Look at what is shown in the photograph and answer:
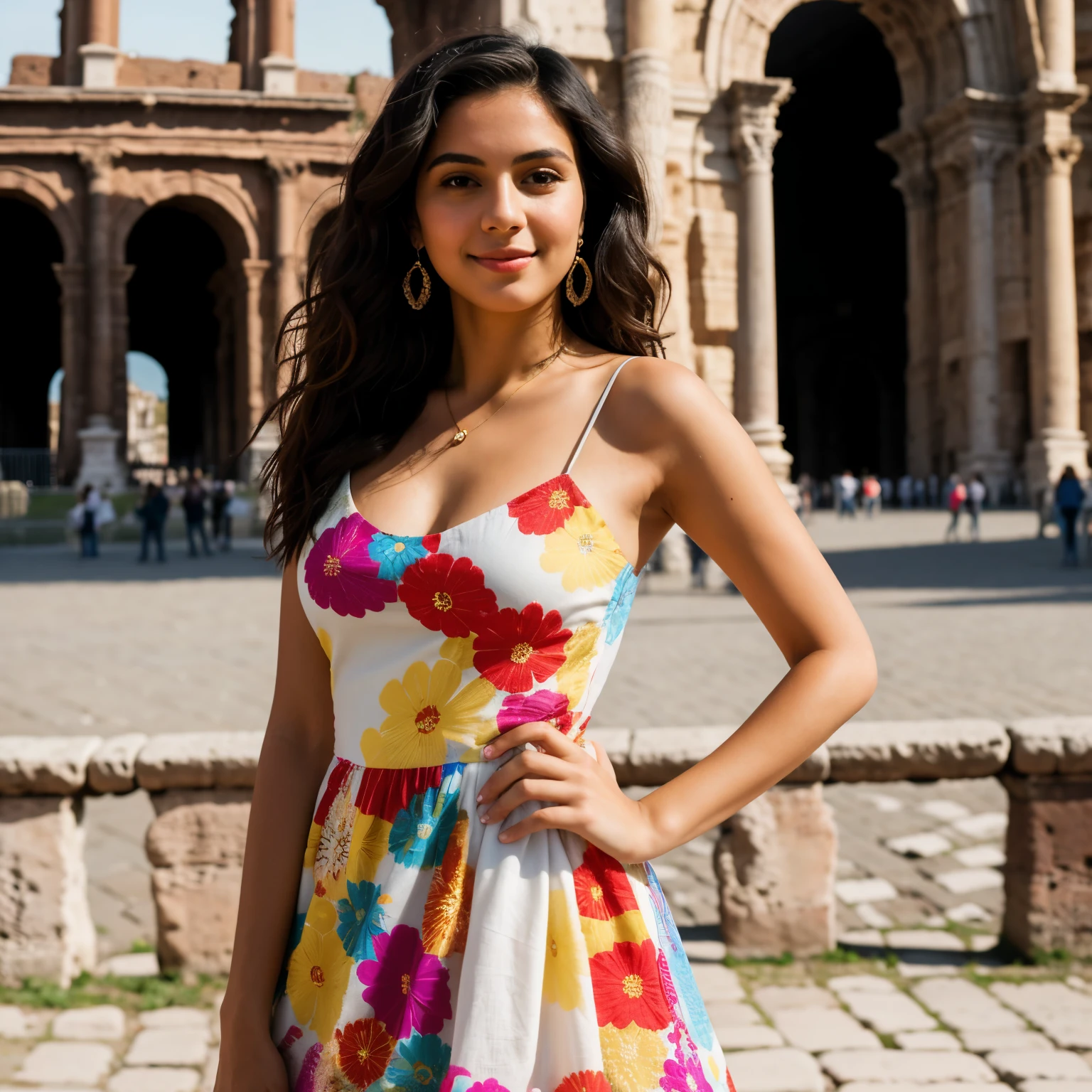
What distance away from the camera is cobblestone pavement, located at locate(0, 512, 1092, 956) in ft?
15.8

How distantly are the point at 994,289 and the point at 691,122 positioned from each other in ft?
41.1

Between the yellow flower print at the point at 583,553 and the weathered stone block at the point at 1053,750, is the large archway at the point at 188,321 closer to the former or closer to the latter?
the weathered stone block at the point at 1053,750

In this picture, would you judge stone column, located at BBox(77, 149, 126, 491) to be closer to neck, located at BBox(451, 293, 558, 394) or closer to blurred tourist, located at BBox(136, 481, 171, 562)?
blurred tourist, located at BBox(136, 481, 171, 562)

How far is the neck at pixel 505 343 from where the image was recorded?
1653 millimetres

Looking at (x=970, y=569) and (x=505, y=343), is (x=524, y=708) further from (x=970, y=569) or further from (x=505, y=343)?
(x=970, y=569)

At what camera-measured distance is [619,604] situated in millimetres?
1482

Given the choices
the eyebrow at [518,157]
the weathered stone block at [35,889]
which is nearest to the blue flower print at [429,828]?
the eyebrow at [518,157]

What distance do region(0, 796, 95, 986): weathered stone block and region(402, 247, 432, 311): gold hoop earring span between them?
2.76 m

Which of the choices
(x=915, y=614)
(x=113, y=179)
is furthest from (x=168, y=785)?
(x=113, y=179)

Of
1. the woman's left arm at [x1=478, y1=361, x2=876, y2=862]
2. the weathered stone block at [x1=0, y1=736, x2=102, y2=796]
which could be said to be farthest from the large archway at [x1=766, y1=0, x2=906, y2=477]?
the woman's left arm at [x1=478, y1=361, x2=876, y2=862]

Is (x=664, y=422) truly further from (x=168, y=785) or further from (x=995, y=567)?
(x=995, y=567)

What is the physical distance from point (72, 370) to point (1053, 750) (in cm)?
3015

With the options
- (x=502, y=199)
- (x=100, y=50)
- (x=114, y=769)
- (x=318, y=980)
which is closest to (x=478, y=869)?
(x=318, y=980)

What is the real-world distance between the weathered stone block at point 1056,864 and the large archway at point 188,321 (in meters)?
30.0
